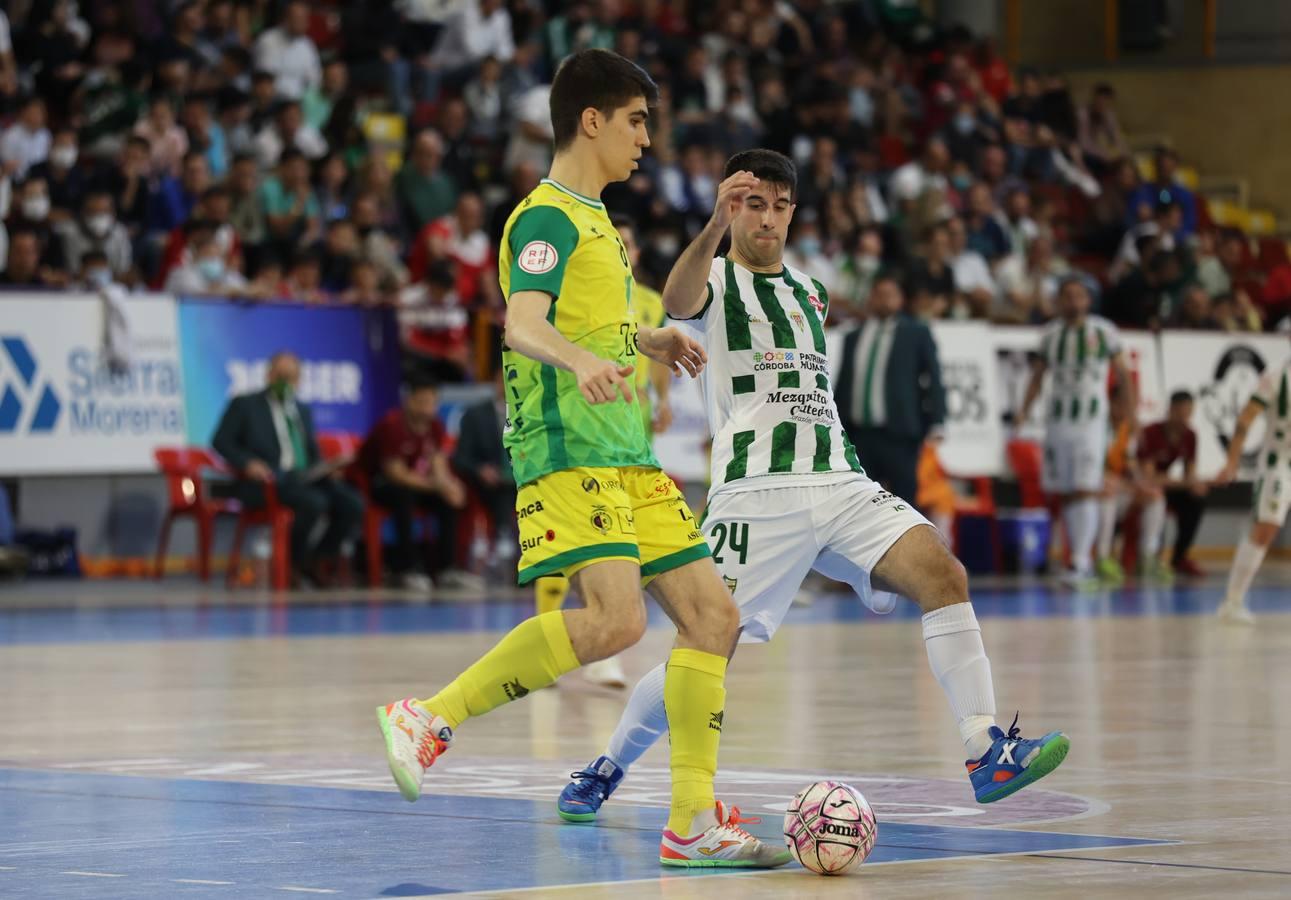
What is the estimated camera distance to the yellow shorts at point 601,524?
648 cm

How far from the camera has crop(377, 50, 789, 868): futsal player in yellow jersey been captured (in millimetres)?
6438

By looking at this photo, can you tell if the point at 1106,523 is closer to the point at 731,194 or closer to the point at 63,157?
the point at 63,157

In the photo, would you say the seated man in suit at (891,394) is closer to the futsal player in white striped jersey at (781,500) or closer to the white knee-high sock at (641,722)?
the futsal player in white striped jersey at (781,500)

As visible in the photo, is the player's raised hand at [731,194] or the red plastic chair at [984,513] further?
the red plastic chair at [984,513]

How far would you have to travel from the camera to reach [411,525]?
20781 mm

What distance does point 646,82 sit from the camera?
6.73 meters

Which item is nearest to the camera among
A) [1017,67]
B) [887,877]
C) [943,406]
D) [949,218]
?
[887,877]

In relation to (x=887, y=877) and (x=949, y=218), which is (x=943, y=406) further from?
(x=887, y=877)

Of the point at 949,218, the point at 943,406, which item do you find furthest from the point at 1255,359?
the point at 943,406

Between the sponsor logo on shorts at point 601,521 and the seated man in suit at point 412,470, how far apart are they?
46.1 ft

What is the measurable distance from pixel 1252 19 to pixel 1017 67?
12.3 ft

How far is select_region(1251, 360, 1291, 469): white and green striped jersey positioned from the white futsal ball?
11.7 meters

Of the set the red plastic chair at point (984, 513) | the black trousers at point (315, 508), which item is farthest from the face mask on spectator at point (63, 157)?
the red plastic chair at point (984, 513)

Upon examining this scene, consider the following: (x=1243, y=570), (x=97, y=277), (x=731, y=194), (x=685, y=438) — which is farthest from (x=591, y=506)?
(x=685, y=438)
